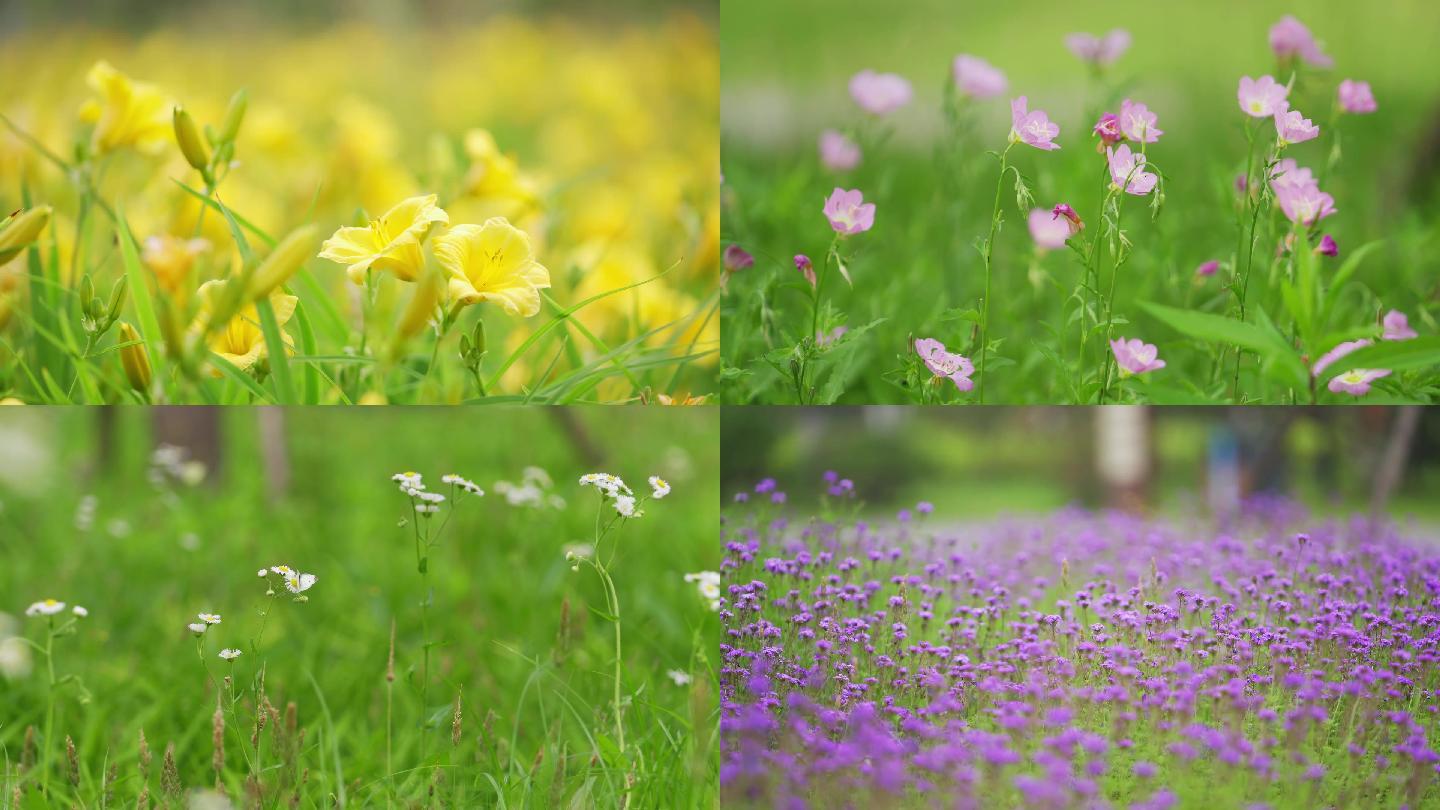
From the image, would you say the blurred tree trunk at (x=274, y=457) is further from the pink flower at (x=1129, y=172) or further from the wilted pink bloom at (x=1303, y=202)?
the wilted pink bloom at (x=1303, y=202)

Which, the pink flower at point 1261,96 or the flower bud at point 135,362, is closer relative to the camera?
the flower bud at point 135,362

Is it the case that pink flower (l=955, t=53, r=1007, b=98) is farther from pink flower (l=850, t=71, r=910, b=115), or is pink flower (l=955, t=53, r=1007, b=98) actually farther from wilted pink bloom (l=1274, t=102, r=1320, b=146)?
wilted pink bloom (l=1274, t=102, r=1320, b=146)

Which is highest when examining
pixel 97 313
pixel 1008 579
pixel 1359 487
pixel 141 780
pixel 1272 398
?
pixel 97 313

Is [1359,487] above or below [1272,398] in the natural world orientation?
below

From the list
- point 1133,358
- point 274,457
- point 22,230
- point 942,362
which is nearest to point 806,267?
point 942,362

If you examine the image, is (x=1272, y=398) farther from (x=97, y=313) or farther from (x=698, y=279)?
(x=97, y=313)

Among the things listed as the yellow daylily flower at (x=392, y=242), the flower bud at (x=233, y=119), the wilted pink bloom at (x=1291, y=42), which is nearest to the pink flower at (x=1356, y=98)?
the wilted pink bloom at (x=1291, y=42)

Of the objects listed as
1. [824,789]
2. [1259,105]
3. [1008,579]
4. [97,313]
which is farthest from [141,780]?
[1259,105]
